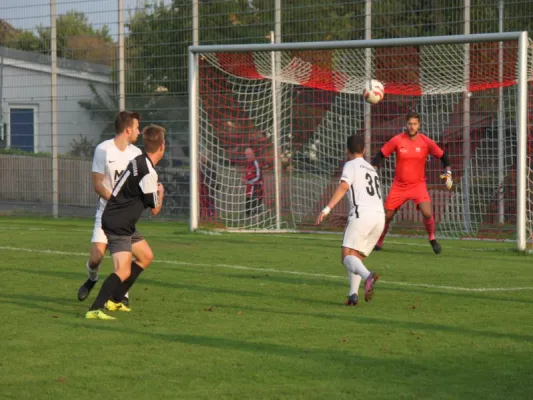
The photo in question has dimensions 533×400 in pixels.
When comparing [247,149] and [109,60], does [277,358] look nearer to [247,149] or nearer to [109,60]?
[247,149]

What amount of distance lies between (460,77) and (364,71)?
1995 mm

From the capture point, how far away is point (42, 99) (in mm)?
24547

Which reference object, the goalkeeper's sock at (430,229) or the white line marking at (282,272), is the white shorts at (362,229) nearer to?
the white line marking at (282,272)

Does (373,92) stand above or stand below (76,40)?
below

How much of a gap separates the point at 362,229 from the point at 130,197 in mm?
2285

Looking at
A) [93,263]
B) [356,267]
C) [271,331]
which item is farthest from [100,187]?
[356,267]

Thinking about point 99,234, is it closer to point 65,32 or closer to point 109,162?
point 109,162

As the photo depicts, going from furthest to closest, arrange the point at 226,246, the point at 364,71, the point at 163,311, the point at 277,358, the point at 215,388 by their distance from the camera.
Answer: the point at 364,71 < the point at 226,246 < the point at 163,311 < the point at 277,358 < the point at 215,388

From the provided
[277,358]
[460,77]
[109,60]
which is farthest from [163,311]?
[109,60]

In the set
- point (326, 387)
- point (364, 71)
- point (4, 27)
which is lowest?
point (326, 387)

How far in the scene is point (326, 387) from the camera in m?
6.35

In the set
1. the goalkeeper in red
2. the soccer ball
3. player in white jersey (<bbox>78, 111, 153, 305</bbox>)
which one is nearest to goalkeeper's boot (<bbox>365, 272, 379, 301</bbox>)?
player in white jersey (<bbox>78, 111, 153, 305</bbox>)

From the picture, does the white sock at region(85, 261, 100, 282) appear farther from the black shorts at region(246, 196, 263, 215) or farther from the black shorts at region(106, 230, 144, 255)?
the black shorts at region(246, 196, 263, 215)

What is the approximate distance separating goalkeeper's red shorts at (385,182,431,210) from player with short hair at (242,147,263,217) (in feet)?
16.2
